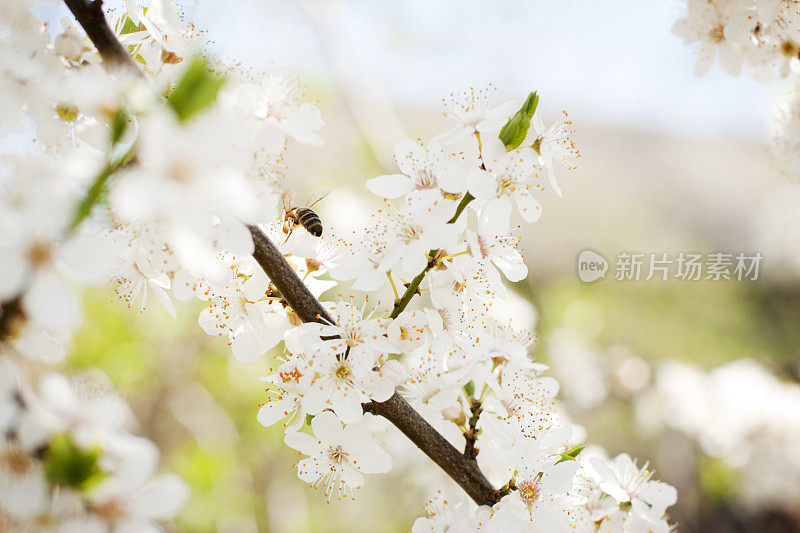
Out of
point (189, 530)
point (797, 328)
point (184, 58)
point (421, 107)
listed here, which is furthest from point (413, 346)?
point (421, 107)

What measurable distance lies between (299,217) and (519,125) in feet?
1.14

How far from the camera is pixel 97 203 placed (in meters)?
0.41

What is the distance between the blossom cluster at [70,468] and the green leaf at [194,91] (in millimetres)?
243

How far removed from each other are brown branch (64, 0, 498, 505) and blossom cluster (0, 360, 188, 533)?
25cm

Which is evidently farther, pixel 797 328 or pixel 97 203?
pixel 797 328

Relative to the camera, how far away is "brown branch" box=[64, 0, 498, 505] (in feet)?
1.93

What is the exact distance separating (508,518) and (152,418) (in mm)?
2608

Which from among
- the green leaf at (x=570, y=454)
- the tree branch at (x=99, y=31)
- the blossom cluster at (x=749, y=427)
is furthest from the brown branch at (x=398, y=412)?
the blossom cluster at (x=749, y=427)

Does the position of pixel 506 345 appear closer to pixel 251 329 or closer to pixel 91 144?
pixel 251 329

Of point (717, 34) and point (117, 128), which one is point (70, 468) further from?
point (717, 34)

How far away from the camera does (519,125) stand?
688mm

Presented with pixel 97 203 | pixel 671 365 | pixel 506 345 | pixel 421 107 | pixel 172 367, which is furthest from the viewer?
pixel 421 107

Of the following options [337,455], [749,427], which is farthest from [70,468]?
[749,427]

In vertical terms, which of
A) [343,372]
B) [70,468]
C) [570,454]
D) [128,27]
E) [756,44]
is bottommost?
[570,454]
